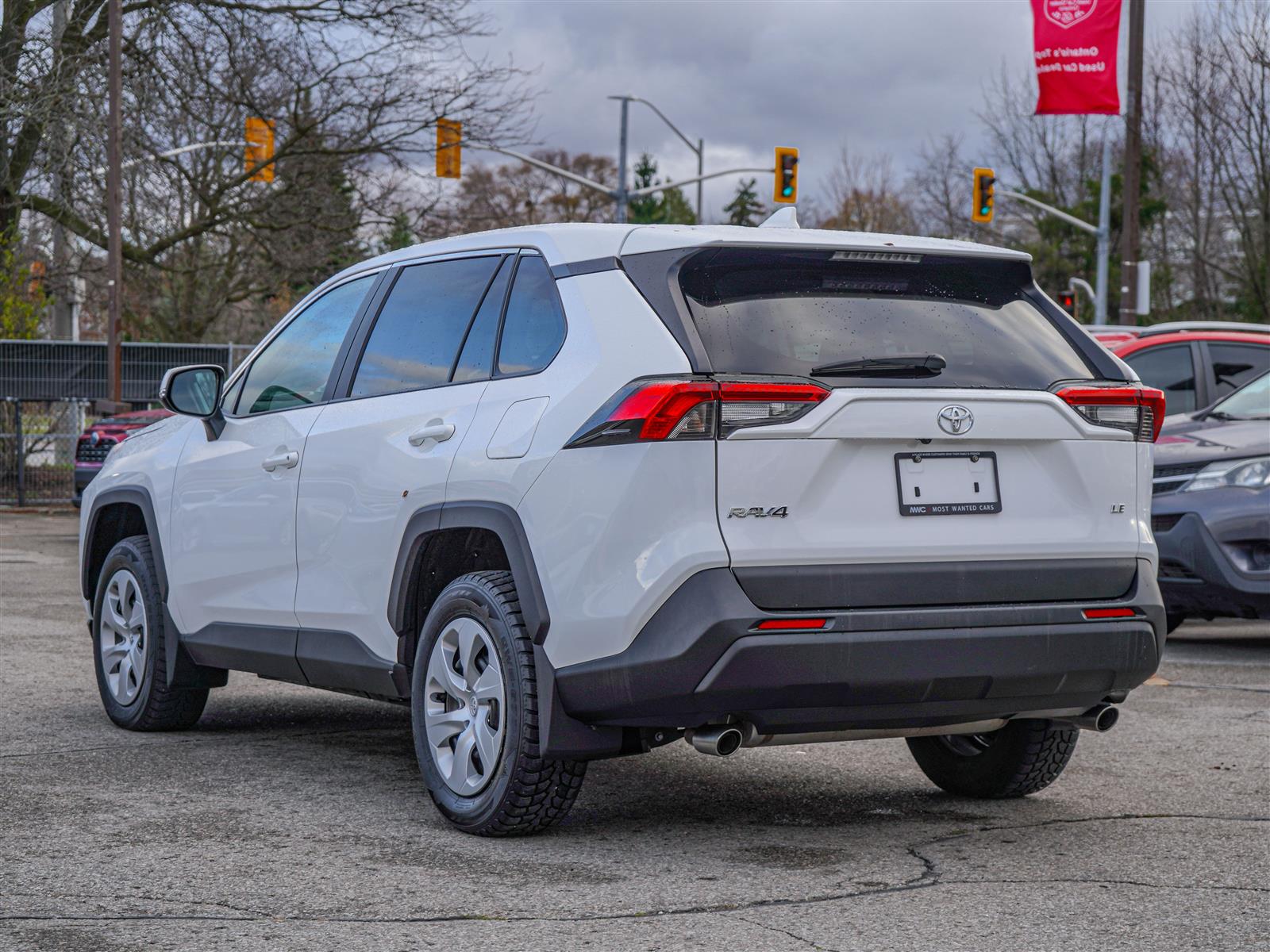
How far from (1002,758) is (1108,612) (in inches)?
40.4

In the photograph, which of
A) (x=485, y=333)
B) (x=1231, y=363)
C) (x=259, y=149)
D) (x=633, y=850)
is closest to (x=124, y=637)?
(x=485, y=333)

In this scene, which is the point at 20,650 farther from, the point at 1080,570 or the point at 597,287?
the point at 1080,570

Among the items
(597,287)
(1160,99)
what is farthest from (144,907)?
(1160,99)

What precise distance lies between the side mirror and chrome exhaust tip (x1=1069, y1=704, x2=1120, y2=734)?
3.39 meters

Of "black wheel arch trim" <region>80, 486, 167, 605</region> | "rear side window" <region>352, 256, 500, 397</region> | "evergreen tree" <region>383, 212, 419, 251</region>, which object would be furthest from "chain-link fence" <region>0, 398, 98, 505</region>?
"rear side window" <region>352, 256, 500, 397</region>

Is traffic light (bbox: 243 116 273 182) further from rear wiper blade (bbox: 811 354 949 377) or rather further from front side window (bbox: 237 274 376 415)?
rear wiper blade (bbox: 811 354 949 377)

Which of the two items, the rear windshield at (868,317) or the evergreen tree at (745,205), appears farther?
the evergreen tree at (745,205)

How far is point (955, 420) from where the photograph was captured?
4.68 m

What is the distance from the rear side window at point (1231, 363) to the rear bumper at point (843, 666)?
8.07 m

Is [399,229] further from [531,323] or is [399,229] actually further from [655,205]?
[655,205]

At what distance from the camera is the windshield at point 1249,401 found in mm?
10578

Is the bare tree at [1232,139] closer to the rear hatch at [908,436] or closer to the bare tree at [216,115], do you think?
the bare tree at [216,115]

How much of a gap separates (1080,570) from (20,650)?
6293 mm

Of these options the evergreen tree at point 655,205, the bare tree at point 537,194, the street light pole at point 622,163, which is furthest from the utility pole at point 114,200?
the evergreen tree at point 655,205
